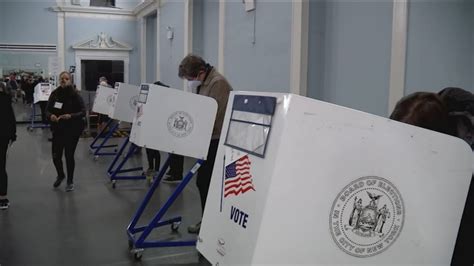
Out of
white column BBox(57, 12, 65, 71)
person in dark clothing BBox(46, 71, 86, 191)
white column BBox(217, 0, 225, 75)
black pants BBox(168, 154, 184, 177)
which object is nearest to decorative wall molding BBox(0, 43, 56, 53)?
white column BBox(57, 12, 65, 71)

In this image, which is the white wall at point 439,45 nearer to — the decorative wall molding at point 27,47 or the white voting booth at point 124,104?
the white voting booth at point 124,104

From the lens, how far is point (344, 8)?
4.49 m

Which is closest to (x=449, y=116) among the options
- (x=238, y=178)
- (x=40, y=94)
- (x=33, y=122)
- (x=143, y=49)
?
(x=238, y=178)

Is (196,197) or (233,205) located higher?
(233,205)

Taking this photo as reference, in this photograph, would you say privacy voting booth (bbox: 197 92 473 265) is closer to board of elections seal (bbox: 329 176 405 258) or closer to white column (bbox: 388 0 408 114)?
board of elections seal (bbox: 329 176 405 258)

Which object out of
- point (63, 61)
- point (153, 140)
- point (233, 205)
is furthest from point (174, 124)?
point (63, 61)

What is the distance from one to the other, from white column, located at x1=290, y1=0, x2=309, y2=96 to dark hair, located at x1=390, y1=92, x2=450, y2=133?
3668mm

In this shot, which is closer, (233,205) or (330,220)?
(330,220)

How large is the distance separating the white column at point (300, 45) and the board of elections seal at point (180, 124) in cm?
216

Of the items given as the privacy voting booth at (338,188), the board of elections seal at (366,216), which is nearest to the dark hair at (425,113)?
the privacy voting booth at (338,188)

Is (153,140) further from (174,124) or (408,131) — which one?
(408,131)

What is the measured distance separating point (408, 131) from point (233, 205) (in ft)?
1.48

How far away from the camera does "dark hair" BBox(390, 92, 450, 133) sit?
4.10 feet

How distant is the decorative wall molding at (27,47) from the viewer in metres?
13.5
